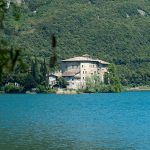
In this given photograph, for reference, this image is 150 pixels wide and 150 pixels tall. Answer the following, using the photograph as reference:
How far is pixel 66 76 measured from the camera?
119 metres

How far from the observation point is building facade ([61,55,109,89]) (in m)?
118

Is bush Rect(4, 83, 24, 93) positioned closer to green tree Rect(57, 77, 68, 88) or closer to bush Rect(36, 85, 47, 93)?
bush Rect(36, 85, 47, 93)

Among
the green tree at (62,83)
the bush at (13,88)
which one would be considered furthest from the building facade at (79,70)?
the bush at (13,88)

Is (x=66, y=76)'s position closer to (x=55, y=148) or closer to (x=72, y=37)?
(x=72, y=37)

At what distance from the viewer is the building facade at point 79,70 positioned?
118m

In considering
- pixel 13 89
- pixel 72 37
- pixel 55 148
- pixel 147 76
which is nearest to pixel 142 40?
pixel 72 37

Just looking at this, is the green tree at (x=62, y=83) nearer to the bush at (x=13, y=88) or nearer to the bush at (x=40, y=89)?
the bush at (x=40, y=89)

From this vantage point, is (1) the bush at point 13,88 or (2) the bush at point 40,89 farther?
(1) the bush at point 13,88

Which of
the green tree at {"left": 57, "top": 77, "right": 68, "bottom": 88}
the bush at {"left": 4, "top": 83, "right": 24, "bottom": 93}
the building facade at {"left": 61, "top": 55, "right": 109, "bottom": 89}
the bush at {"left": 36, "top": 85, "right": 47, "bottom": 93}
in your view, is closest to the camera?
the bush at {"left": 36, "top": 85, "right": 47, "bottom": 93}

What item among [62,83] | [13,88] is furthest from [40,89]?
[62,83]

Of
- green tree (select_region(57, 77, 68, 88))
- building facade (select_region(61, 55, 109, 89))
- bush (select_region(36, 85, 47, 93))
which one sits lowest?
bush (select_region(36, 85, 47, 93))

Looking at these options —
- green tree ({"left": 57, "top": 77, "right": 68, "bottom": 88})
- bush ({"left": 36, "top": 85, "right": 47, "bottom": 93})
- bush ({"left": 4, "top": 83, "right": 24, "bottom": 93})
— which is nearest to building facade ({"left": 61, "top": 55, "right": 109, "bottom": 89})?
green tree ({"left": 57, "top": 77, "right": 68, "bottom": 88})

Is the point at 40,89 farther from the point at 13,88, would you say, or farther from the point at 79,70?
the point at 79,70

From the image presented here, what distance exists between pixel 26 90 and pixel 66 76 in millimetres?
12309
